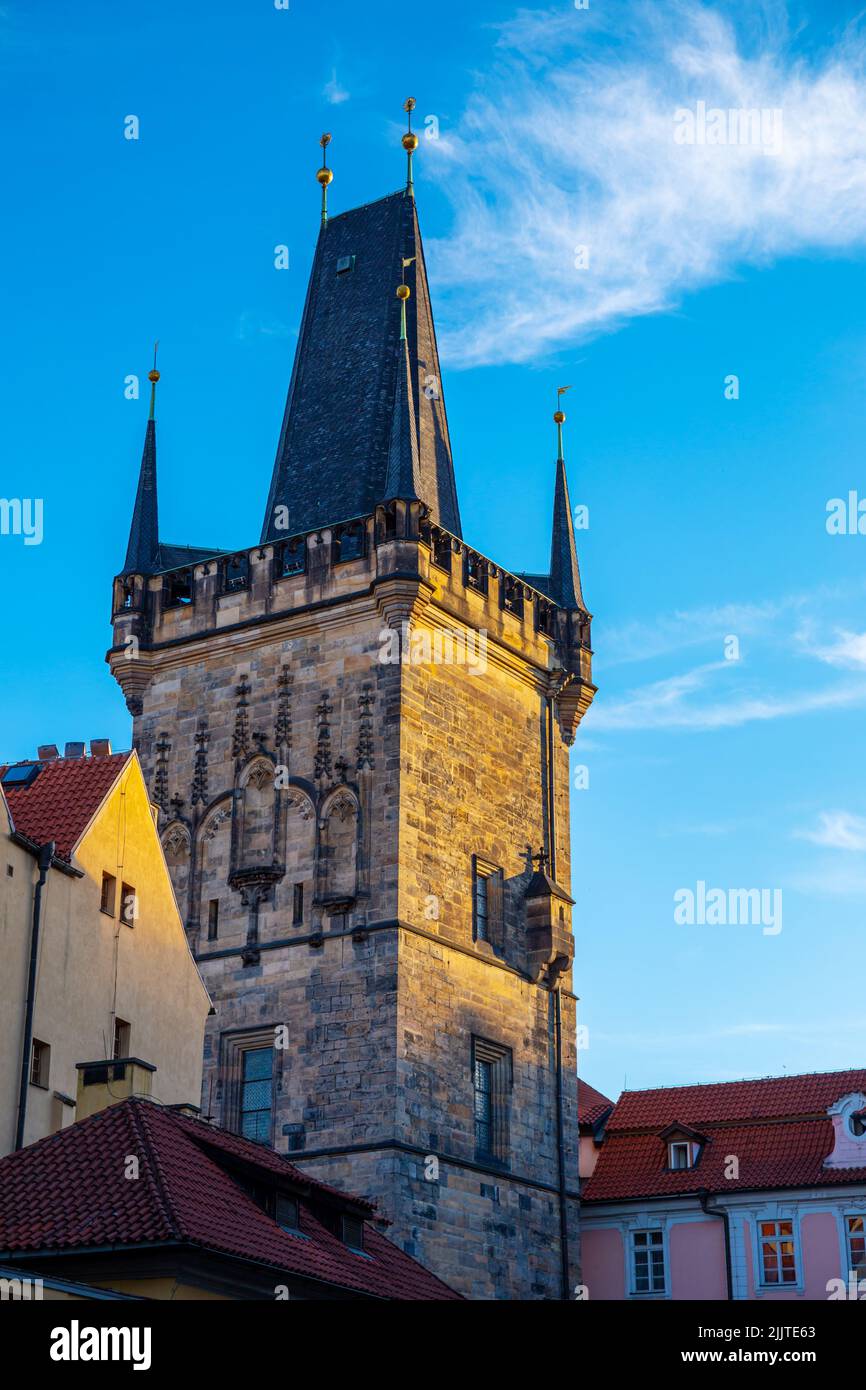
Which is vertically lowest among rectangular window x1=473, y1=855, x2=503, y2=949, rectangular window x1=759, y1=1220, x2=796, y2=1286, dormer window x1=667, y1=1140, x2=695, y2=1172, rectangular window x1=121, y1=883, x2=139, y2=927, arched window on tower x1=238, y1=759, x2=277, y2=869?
rectangular window x1=759, y1=1220, x2=796, y2=1286

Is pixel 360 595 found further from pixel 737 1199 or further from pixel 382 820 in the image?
pixel 737 1199

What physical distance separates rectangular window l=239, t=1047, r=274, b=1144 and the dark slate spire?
11660 millimetres

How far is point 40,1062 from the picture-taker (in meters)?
25.8

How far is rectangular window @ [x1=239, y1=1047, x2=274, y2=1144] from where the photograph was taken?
35000mm

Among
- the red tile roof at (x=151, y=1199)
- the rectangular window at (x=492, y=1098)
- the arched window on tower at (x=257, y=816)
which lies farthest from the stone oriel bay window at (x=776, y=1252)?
the red tile roof at (x=151, y=1199)

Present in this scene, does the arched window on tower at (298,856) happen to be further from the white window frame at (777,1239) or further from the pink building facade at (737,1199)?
the white window frame at (777,1239)

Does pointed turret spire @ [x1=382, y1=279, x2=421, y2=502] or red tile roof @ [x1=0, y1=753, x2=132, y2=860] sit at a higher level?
pointed turret spire @ [x1=382, y1=279, x2=421, y2=502]

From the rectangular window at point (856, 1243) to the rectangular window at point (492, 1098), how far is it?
6.51 metres

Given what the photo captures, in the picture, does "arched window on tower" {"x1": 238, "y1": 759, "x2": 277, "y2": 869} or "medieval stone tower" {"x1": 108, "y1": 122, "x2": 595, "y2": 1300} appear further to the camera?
"arched window on tower" {"x1": 238, "y1": 759, "x2": 277, "y2": 869}

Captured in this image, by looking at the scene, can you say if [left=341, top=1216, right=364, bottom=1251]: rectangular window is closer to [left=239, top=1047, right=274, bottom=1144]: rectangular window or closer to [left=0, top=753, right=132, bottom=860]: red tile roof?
[left=0, top=753, right=132, bottom=860]: red tile roof

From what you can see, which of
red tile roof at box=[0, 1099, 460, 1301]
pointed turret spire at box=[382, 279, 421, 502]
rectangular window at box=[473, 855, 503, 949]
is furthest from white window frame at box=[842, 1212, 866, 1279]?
red tile roof at box=[0, 1099, 460, 1301]
